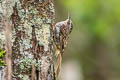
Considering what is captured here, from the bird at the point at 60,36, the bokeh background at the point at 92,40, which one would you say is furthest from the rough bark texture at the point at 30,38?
the bokeh background at the point at 92,40

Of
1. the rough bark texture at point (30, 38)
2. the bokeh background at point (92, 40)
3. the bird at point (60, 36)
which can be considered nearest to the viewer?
the rough bark texture at point (30, 38)

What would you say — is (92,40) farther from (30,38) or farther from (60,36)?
(30,38)

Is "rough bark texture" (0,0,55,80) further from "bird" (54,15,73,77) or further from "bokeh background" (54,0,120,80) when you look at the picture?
"bokeh background" (54,0,120,80)

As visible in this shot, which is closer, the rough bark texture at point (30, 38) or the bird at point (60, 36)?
the rough bark texture at point (30, 38)

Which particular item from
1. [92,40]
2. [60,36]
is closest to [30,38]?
[60,36]

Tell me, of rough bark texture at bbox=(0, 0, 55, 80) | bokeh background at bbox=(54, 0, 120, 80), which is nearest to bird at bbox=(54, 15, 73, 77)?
rough bark texture at bbox=(0, 0, 55, 80)

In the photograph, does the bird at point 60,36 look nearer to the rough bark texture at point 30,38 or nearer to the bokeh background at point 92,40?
the rough bark texture at point 30,38

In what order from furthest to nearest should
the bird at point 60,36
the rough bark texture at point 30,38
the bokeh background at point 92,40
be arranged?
the bokeh background at point 92,40
the bird at point 60,36
the rough bark texture at point 30,38
